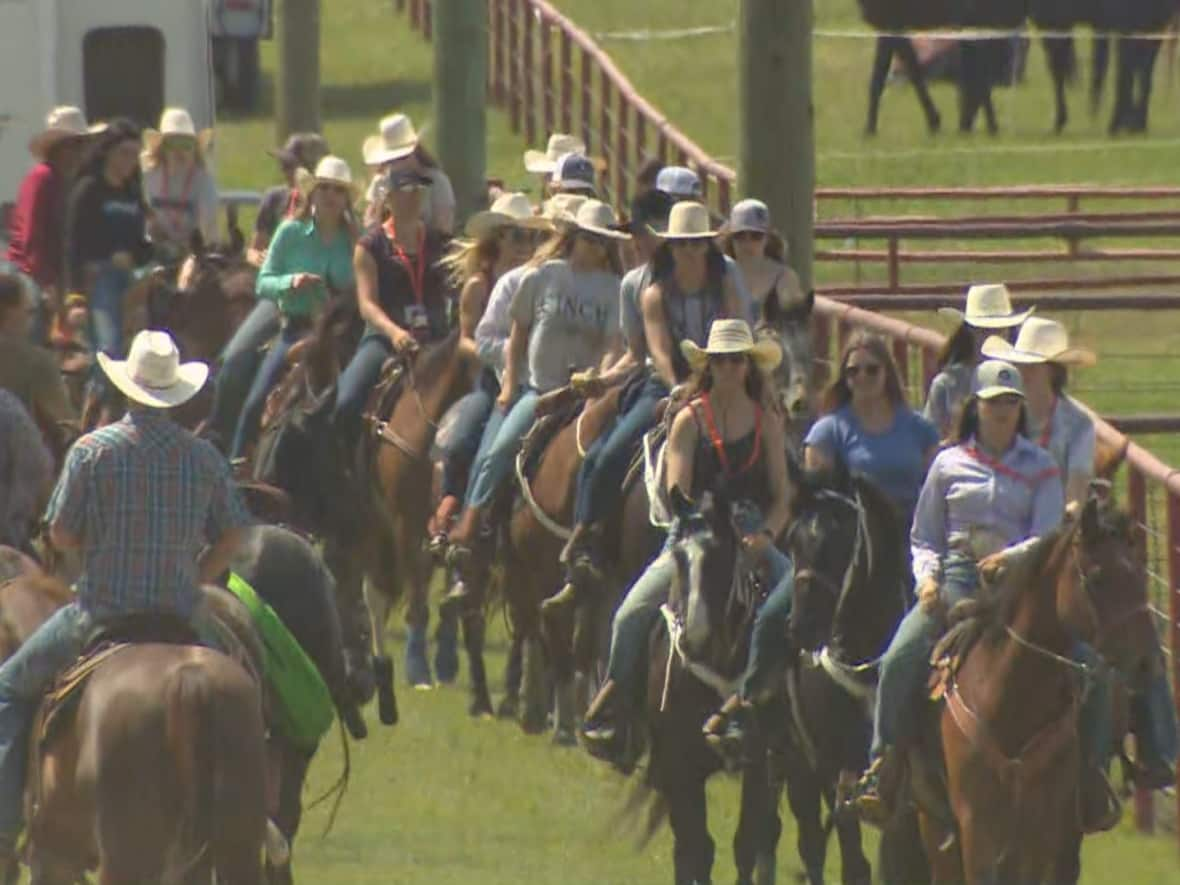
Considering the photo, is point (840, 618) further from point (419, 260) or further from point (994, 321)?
point (419, 260)

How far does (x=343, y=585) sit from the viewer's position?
22.3 meters

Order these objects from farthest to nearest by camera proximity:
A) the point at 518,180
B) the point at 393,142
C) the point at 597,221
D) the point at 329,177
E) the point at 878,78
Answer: the point at 878,78 → the point at 518,180 → the point at 393,142 → the point at 329,177 → the point at 597,221

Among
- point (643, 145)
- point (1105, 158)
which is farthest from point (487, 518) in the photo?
point (1105, 158)

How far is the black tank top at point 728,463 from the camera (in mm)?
16281

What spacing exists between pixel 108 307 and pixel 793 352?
6.30 m

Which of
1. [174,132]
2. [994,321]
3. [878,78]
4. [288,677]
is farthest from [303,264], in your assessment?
[878,78]

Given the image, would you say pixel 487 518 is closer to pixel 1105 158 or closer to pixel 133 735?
pixel 133 735

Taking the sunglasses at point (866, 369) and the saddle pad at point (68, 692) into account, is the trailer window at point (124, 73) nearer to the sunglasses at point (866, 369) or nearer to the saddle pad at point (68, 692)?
the sunglasses at point (866, 369)

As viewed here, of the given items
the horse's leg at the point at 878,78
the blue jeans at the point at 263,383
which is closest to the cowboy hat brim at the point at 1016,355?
the blue jeans at the point at 263,383

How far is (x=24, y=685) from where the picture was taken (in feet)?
45.2

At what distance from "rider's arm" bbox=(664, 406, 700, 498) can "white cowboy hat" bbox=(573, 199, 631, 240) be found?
3615 millimetres

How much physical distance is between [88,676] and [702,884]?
345cm

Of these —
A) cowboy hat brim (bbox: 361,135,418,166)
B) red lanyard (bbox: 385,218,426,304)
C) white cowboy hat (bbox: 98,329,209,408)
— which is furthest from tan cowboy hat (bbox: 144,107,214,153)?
white cowboy hat (bbox: 98,329,209,408)

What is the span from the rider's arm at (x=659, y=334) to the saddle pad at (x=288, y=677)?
Result: 135 inches
